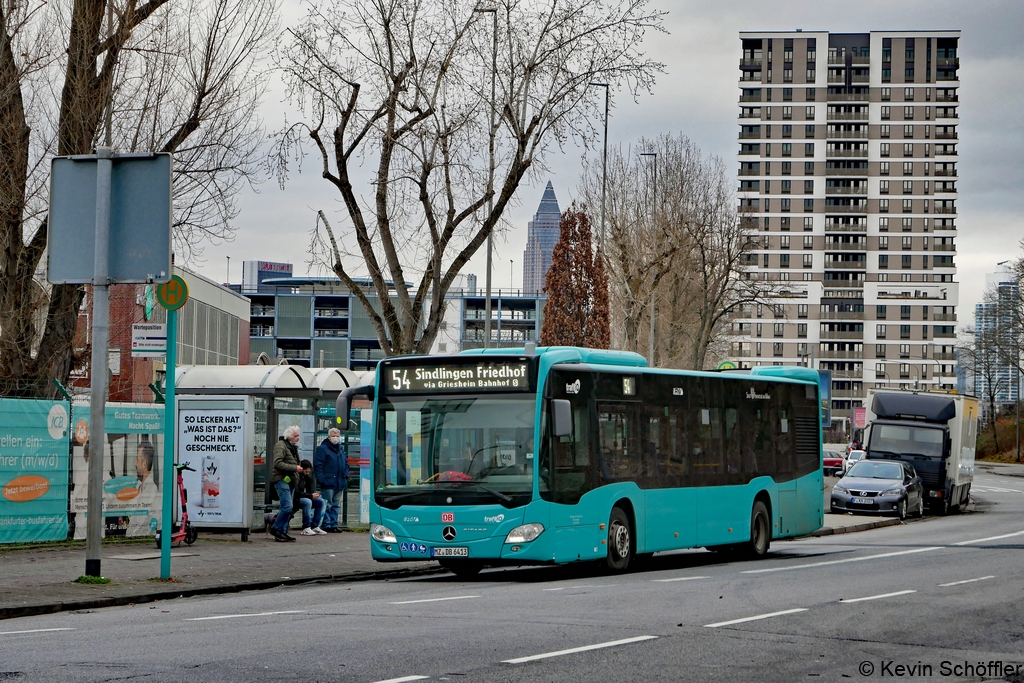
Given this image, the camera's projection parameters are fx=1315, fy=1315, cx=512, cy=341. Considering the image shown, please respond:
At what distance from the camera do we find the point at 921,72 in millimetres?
138250

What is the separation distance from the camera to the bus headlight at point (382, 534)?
16.6 meters

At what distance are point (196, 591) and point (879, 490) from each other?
2471cm

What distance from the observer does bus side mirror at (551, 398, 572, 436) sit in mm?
16078

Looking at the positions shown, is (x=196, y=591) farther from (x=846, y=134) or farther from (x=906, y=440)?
(x=846, y=134)

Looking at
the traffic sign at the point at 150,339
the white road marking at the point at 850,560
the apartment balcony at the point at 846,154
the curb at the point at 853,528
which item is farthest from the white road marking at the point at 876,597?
the apartment balcony at the point at 846,154

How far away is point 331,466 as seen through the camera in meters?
22.9

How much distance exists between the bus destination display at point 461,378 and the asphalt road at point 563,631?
96.8 inches

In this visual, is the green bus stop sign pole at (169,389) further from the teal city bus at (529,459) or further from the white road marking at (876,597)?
the white road marking at (876,597)

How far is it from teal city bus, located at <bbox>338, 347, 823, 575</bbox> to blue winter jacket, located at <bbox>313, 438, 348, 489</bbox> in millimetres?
5401

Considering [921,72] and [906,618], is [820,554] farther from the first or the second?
[921,72]

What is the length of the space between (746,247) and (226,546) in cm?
3733

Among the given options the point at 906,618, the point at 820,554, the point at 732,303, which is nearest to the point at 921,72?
the point at 732,303

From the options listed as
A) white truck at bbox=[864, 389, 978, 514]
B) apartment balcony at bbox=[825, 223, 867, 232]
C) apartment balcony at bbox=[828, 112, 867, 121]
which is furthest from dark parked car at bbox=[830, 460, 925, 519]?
apartment balcony at bbox=[828, 112, 867, 121]

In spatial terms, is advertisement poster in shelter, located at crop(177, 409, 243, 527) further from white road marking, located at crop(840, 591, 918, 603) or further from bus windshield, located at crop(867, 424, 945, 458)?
bus windshield, located at crop(867, 424, 945, 458)
